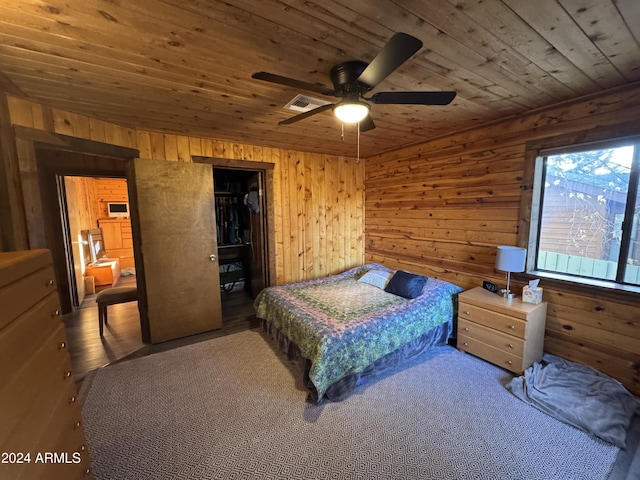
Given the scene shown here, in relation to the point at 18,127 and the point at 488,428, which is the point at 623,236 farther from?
the point at 18,127

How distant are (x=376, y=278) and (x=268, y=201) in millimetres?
1834

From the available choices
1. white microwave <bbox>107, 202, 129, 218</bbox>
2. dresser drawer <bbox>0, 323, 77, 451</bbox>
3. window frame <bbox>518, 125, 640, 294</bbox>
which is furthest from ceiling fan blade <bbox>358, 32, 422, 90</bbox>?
white microwave <bbox>107, 202, 129, 218</bbox>

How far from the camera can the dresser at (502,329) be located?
2318 mm

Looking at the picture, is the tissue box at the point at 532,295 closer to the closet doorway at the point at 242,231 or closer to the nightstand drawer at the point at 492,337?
the nightstand drawer at the point at 492,337

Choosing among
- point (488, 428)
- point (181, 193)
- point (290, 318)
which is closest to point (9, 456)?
point (290, 318)

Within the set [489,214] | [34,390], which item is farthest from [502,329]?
[34,390]

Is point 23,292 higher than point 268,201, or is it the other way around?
point 268,201

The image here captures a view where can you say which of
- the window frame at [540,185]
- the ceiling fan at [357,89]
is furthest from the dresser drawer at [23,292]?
the window frame at [540,185]

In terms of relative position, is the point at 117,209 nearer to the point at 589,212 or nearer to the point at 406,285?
the point at 406,285

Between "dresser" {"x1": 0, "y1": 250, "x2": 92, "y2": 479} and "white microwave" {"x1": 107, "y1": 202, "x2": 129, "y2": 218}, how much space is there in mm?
7301

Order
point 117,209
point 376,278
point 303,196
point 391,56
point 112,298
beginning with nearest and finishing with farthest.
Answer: point 391,56 < point 112,298 < point 376,278 < point 303,196 < point 117,209

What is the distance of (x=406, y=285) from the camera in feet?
9.71

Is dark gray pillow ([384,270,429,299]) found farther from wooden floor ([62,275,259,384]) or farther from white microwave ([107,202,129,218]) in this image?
white microwave ([107,202,129,218])

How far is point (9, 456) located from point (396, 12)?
80.8 inches
